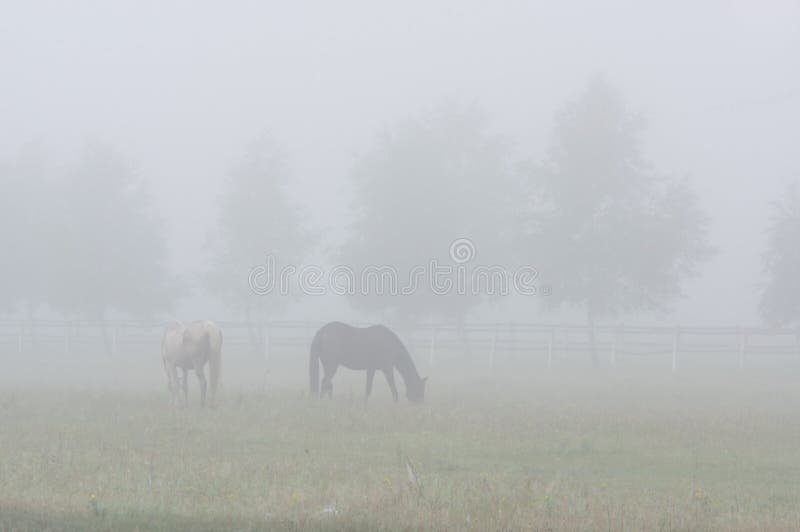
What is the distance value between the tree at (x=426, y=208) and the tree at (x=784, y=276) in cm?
1055

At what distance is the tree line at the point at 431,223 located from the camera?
108 ft

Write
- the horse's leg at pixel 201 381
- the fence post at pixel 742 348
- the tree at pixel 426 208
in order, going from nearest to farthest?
1. the horse's leg at pixel 201 381
2. the fence post at pixel 742 348
3. the tree at pixel 426 208

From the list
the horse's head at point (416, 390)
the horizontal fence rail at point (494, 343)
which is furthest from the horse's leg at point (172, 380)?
the horizontal fence rail at point (494, 343)

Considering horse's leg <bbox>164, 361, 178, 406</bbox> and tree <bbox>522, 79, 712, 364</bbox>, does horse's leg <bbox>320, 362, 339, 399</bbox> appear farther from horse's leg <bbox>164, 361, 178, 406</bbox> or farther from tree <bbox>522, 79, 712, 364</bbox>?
tree <bbox>522, 79, 712, 364</bbox>

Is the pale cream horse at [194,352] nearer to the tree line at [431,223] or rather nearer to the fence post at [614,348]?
the tree line at [431,223]

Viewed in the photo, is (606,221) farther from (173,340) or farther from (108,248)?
(108,248)

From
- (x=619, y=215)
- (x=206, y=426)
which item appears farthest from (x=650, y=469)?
(x=619, y=215)

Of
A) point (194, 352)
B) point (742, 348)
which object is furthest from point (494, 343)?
point (194, 352)

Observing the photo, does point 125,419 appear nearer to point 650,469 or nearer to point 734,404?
point 650,469

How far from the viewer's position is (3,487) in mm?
8750

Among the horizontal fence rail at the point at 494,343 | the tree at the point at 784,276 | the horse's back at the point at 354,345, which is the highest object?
the tree at the point at 784,276

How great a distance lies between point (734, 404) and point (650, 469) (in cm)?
1087

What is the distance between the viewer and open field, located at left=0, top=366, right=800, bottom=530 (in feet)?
24.7

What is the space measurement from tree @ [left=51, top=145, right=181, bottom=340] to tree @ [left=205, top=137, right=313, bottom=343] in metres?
2.50
